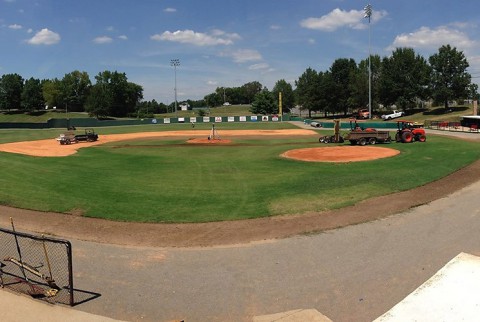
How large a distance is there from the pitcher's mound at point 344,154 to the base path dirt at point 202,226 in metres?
11.7

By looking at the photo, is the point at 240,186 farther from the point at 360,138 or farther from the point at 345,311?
the point at 360,138

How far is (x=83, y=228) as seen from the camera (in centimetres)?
1430

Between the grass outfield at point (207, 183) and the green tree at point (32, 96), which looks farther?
the green tree at point (32, 96)

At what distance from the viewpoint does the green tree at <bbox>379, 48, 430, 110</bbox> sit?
95125mm

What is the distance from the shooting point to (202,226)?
14227 mm

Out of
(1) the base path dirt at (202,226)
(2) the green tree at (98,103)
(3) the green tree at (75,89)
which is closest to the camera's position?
(1) the base path dirt at (202,226)

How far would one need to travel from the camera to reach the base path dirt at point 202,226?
→ 13.0m

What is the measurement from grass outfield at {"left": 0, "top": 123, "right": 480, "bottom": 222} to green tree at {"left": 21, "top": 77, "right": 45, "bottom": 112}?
140m

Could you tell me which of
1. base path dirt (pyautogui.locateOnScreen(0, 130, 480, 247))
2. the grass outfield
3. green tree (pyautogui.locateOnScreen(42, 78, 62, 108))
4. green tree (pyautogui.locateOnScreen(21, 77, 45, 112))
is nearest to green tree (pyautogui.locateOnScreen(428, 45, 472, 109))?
the grass outfield

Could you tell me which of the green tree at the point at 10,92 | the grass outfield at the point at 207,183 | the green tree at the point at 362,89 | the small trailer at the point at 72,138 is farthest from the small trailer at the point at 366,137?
the green tree at the point at 10,92

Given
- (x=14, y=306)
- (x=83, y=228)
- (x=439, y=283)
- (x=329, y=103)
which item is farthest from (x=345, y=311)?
(x=329, y=103)

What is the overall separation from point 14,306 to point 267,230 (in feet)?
25.7

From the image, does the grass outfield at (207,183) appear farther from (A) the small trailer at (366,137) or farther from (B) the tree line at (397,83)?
(B) the tree line at (397,83)

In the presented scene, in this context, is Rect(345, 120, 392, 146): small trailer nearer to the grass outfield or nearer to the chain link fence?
the grass outfield
